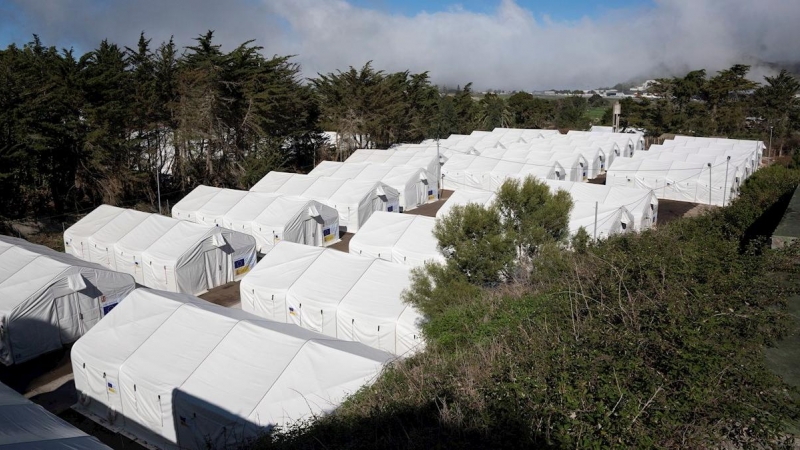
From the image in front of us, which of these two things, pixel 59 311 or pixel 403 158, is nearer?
pixel 59 311

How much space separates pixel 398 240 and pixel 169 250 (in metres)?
6.99

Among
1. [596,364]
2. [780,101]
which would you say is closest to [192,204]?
[596,364]

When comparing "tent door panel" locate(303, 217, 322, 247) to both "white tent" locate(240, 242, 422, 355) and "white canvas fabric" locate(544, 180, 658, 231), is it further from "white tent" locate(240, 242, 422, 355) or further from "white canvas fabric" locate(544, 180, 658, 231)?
"white canvas fabric" locate(544, 180, 658, 231)

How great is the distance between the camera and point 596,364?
577 cm

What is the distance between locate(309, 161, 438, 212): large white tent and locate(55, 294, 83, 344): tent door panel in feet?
47.9

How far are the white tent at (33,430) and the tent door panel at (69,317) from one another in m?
5.65

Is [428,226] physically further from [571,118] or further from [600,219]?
[571,118]

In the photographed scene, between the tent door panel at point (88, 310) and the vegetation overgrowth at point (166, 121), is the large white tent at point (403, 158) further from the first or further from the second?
the tent door panel at point (88, 310)

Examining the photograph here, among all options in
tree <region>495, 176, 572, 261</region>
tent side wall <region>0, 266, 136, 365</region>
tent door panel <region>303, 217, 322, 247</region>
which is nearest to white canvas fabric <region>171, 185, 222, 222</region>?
tent door panel <region>303, 217, 322, 247</region>

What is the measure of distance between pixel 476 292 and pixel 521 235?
166 cm

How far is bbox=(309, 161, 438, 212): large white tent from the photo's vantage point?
2620 centimetres

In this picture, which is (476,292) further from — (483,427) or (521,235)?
(483,427)

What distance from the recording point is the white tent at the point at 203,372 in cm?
873

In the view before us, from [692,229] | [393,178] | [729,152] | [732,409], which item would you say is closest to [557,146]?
[729,152]
